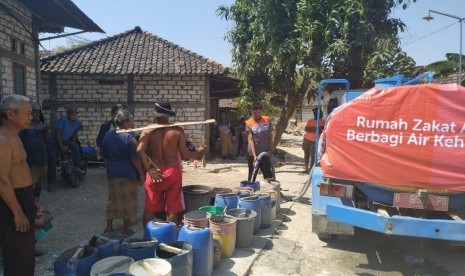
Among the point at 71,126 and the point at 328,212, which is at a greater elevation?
the point at 71,126

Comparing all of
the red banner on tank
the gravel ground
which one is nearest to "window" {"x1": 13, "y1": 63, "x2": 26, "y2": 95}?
the gravel ground

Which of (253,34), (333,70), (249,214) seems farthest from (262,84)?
(249,214)

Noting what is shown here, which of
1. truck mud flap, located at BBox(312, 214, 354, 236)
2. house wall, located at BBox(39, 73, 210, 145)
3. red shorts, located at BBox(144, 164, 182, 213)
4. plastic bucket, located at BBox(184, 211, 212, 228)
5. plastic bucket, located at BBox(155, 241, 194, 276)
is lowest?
truck mud flap, located at BBox(312, 214, 354, 236)

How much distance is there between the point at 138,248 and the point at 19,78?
718 centimetres

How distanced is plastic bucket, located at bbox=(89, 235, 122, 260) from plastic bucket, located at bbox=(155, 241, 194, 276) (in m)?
0.36

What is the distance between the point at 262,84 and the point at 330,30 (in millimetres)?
3132

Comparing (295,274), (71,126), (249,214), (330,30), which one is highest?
(330,30)

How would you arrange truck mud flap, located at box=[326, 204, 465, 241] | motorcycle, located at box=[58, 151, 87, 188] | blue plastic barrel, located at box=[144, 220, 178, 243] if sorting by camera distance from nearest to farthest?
truck mud flap, located at box=[326, 204, 465, 241]
blue plastic barrel, located at box=[144, 220, 178, 243]
motorcycle, located at box=[58, 151, 87, 188]

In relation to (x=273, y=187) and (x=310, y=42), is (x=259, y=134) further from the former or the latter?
(x=310, y=42)

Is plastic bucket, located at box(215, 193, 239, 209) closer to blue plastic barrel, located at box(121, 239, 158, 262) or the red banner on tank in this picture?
the red banner on tank

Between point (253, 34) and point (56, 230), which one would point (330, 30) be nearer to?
point (253, 34)

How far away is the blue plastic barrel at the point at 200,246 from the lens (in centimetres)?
337

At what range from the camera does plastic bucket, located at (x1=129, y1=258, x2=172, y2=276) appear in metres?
2.65

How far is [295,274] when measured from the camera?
12.7ft
